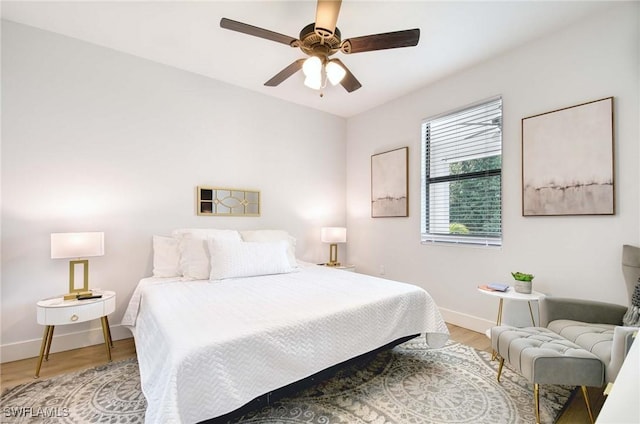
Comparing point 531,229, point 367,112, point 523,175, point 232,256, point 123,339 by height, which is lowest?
point 123,339

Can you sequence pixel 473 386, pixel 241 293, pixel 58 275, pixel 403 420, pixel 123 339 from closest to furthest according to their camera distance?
pixel 403 420 < pixel 473 386 < pixel 241 293 < pixel 58 275 < pixel 123 339

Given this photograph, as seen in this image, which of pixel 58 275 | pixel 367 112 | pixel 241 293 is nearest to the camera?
pixel 241 293

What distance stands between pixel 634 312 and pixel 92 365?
393 cm

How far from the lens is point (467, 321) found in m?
3.14

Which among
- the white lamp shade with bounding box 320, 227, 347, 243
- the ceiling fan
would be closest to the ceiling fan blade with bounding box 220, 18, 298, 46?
the ceiling fan

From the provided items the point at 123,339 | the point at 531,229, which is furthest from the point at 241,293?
the point at 531,229

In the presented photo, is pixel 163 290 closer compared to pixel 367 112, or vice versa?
pixel 163 290

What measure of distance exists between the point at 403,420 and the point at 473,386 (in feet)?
2.23

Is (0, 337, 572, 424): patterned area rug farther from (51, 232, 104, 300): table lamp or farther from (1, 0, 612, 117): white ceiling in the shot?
(1, 0, 612, 117): white ceiling

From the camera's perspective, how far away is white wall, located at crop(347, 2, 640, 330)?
219 cm

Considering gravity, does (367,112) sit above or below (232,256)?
above

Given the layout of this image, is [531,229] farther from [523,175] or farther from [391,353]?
[391,353]

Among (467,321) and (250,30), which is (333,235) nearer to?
(467,321)

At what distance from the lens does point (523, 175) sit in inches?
106
